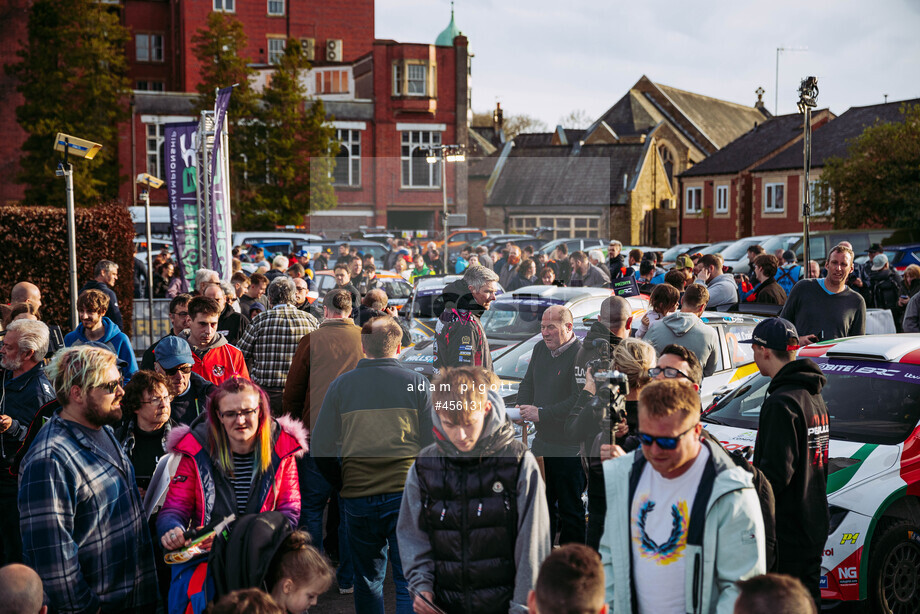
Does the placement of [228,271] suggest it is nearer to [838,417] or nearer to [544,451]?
[544,451]

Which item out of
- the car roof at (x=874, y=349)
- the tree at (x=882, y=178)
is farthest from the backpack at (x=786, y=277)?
the tree at (x=882, y=178)

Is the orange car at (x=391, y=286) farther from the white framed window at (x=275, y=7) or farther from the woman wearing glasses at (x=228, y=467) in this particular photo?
the white framed window at (x=275, y=7)

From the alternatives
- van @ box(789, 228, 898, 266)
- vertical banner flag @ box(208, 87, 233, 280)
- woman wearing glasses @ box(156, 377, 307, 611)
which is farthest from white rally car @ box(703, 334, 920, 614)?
van @ box(789, 228, 898, 266)

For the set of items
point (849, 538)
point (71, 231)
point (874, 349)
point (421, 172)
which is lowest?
point (849, 538)

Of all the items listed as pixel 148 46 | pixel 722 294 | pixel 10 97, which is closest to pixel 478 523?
pixel 722 294

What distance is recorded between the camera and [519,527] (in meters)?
3.51

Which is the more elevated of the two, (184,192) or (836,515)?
(184,192)

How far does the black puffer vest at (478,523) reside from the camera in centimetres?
350

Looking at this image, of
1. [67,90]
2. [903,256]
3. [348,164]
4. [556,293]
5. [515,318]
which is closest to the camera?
[515,318]

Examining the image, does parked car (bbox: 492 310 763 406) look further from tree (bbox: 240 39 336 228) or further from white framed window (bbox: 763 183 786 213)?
white framed window (bbox: 763 183 786 213)

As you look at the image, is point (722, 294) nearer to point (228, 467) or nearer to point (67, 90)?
point (228, 467)

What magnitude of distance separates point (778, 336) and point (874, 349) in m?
1.98

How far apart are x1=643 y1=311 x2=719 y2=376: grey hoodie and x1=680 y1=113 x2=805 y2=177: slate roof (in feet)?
142

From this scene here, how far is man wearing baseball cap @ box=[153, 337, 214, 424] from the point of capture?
4.95 metres
